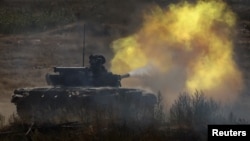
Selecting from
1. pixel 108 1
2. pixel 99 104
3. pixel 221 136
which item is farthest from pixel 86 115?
pixel 108 1

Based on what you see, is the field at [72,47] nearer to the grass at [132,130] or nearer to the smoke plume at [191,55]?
the grass at [132,130]

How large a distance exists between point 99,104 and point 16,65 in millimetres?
14283

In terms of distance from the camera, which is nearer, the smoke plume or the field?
the field

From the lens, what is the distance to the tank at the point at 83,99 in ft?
48.6

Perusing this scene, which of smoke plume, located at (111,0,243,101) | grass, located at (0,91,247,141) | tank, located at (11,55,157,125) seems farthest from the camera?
smoke plume, located at (111,0,243,101)

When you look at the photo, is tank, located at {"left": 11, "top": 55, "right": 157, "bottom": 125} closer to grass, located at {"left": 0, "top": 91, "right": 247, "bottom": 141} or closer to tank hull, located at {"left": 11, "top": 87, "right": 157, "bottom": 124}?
tank hull, located at {"left": 11, "top": 87, "right": 157, "bottom": 124}

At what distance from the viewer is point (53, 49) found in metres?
A: 33.0

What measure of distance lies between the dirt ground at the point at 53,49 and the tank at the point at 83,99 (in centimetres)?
480

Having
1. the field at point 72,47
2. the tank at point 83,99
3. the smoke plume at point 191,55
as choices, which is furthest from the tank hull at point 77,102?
the smoke plume at point 191,55

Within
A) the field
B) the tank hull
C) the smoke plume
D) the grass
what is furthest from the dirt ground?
the grass

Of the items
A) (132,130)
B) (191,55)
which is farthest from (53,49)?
(132,130)

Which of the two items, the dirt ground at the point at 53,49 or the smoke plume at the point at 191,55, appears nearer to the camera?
the smoke plume at the point at 191,55

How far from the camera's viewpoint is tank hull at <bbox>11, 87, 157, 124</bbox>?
1504 centimetres

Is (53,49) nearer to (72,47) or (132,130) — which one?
(72,47)
